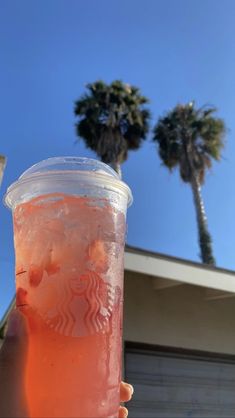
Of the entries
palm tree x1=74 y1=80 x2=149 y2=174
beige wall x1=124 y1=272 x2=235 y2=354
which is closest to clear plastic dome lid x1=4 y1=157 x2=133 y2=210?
beige wall x1=124 y1=272 x2=235 y2=354

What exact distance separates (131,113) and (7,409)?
1736 cm

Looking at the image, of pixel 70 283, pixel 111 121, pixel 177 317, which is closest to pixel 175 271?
pixel 177 317

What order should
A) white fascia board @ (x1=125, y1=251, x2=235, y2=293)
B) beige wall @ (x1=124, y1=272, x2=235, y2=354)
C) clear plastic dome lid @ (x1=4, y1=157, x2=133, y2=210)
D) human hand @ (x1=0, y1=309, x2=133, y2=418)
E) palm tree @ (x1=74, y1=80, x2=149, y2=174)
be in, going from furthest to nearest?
palm tree @ (x1=74, y1=80, x2=149, y2=174) < beige wall @ (x1=124, y1=272, x2=235, y2=354) < white fascia board @ (x1=125, y1=251, x2=235, y2=293) < clear plastic dome lid @ (x1=4, y1=157, x2=133, y2=210) < human hand @ (x1=0, y1=309, x2=133, y2=418)

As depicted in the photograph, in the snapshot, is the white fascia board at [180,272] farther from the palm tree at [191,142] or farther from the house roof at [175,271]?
the palm tree at [191,142]

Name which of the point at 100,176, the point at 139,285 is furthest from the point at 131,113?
the point at 100,176

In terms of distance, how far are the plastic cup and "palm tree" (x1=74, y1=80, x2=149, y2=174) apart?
15985 mm

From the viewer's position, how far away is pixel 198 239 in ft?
58.9

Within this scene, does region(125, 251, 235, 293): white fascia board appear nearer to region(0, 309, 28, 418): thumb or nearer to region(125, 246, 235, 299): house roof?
region(125, 246, 235, 299): house roof

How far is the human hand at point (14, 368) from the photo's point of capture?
1.02 metres

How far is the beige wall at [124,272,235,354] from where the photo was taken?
656 centimetres

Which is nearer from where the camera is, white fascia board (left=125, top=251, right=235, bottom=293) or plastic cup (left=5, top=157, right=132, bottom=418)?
plastic cup (left=5, top=157, right=132, bottom=418)

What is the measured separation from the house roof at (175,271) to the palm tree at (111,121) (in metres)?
11.0

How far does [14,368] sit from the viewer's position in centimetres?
106

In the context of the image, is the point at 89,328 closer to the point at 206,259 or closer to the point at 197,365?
the point at 197,365
